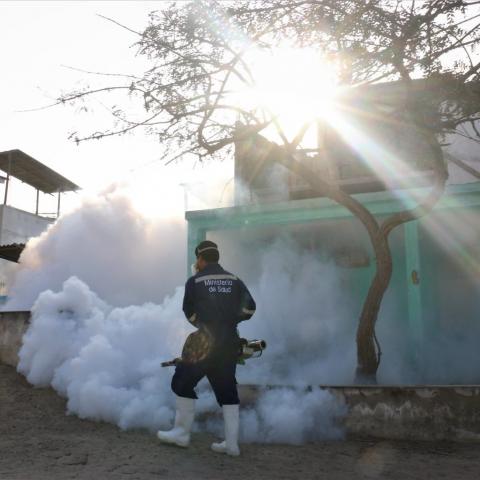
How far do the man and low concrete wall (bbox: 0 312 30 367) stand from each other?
4.08m

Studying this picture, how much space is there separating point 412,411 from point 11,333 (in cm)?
579

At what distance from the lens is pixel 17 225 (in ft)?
80.6

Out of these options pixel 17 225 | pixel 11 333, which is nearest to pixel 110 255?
pixel 11 333

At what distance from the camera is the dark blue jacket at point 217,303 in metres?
4.59

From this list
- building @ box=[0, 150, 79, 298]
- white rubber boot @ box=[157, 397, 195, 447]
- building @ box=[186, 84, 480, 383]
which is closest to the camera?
white rubber boot @ box=[157, 397, 195, 447]

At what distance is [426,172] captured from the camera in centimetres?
988

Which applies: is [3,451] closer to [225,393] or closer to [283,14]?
[225,393]

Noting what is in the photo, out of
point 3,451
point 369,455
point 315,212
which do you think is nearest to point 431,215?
point 315,212

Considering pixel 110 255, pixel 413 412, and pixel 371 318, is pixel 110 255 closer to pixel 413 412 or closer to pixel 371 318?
pixel 371 318

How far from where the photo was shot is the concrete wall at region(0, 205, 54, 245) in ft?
77.6

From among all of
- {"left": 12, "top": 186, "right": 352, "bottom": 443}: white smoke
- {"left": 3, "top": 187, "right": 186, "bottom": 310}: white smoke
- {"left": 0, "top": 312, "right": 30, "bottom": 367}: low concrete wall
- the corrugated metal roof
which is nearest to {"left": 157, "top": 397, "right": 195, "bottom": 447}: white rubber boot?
{"left": 12, "top": 186, "right": 352, "bottom": 443}: white smoke

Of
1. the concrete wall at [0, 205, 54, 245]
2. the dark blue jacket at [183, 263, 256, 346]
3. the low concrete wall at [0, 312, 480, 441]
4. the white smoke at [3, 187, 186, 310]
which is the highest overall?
the concrete wall at [0, 205, 54, 245]

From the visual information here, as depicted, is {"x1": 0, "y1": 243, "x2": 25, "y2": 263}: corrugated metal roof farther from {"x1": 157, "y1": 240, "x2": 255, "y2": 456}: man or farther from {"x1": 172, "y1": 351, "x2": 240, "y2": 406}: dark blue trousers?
{"x1": 172, "y1": 351, "x2": 240, "y2": 406}: dark blue trousers

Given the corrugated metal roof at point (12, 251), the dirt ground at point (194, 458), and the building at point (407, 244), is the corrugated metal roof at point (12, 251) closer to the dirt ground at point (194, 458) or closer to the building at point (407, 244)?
the building at point (407, 244)
